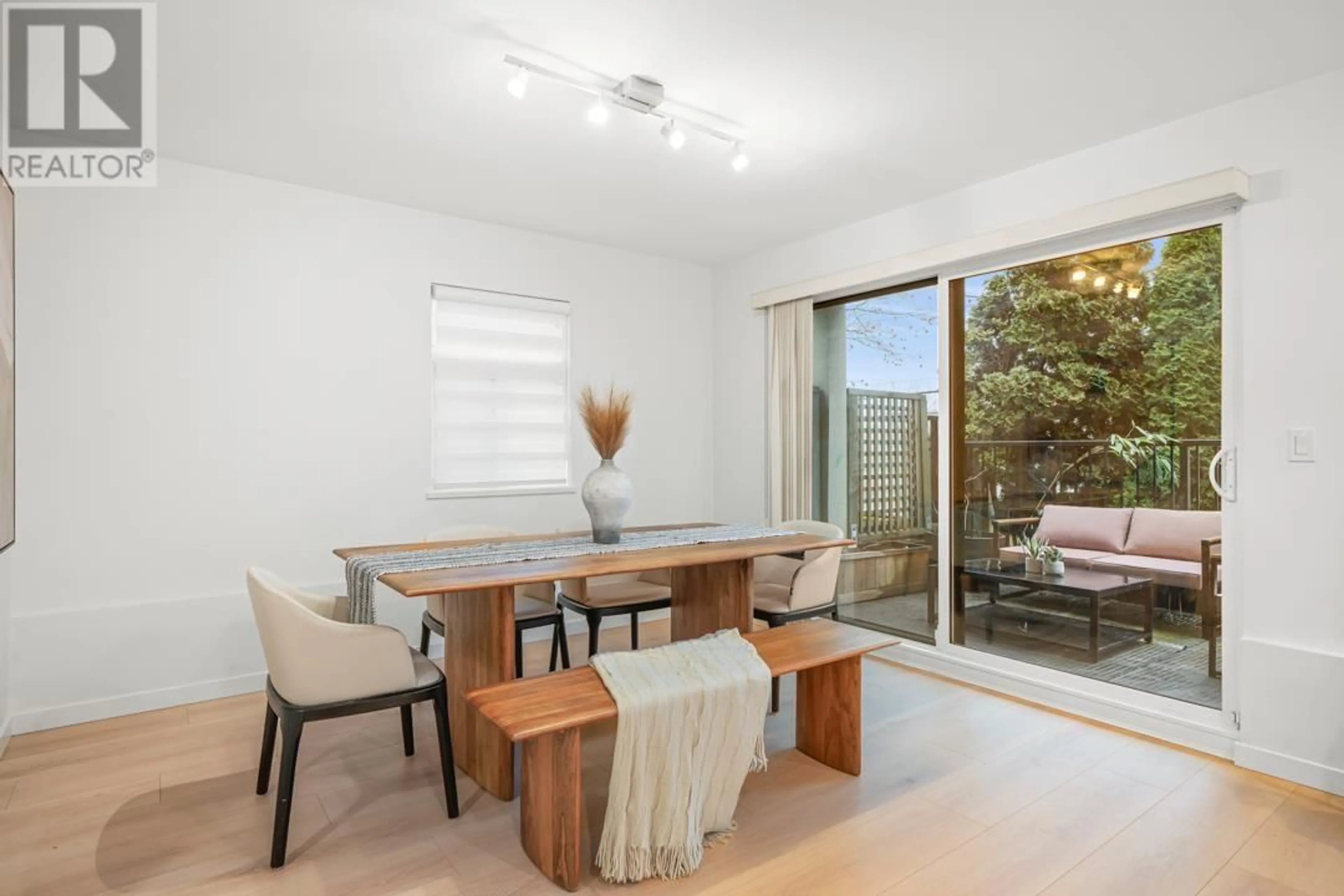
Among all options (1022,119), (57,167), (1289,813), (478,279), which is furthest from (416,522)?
(1289,813)

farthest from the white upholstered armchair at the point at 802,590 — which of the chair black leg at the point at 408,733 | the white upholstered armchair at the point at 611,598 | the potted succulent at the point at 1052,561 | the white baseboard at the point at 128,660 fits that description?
the white baseboard at the point at 128,660

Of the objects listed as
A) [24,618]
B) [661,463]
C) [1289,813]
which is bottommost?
[1289,813]

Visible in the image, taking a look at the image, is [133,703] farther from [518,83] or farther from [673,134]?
[673,134]

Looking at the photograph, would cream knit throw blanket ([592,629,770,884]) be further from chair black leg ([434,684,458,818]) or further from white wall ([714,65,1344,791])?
white wall ([714,65,1344,791])

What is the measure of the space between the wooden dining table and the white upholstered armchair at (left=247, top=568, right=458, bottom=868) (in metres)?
0.19

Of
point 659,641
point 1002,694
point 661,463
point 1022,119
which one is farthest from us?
point 661,463

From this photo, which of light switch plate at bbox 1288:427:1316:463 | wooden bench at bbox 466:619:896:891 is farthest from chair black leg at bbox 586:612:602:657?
light switch plate at bbox 1288:427:1316:463

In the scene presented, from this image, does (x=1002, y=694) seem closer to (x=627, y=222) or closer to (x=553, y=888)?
(x=553, y=888)

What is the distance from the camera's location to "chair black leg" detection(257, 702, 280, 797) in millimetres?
2354

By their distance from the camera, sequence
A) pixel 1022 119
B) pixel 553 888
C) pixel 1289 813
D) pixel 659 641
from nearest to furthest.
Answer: pixel 553 888 → pixel 1289 813 → pixel 1022 119 → pixel 659 641

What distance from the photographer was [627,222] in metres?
4.23

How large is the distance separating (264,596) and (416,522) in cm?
195

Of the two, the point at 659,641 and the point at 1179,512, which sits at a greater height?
the point at 1179,512

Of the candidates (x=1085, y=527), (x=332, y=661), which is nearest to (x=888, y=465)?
(x=1085, y=527)
